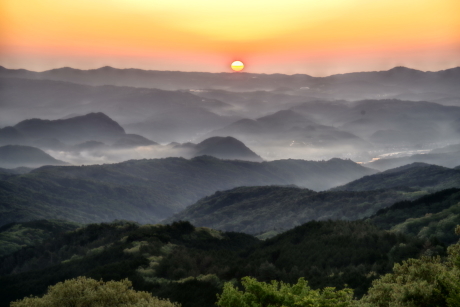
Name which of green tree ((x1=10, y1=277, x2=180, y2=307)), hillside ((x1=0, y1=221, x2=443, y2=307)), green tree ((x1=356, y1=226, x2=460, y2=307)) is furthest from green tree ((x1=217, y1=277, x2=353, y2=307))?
hillside ((x1=0, y1=221, x2=443, y2=307))

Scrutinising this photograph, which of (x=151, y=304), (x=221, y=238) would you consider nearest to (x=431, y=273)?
(x=151, y=304)

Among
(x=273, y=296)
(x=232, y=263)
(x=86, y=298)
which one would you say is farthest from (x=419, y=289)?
(x=232, y=263)

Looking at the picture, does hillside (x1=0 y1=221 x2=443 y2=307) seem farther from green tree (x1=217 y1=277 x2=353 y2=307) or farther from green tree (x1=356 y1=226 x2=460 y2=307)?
green tree (x1=356 y1=226 x2=460 y2=307)

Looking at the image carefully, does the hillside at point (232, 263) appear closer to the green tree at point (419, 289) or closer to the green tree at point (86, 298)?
the green tree at point (86, 298)

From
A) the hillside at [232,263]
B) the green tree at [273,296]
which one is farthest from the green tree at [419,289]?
the hillside at [232,263]

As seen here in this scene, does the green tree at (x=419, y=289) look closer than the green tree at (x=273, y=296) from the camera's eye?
Yes

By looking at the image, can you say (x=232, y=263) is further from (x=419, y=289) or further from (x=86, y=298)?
(x=419, y=289)

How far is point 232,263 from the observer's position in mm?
117375

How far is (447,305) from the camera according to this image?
34688 millimetres

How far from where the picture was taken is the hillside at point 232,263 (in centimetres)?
8900

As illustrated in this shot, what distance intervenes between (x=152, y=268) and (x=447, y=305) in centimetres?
8643

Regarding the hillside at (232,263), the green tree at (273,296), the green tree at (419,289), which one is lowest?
the hillside at (232,263)

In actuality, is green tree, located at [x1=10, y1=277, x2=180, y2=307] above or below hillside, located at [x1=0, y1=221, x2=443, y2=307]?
above

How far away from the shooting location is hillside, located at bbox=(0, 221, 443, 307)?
89000 mm
